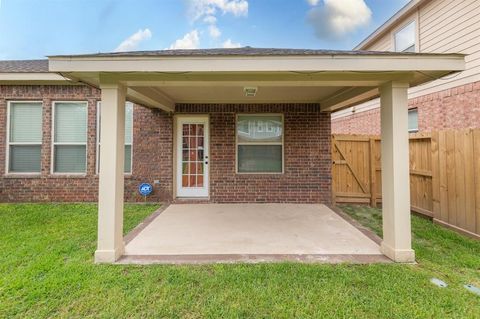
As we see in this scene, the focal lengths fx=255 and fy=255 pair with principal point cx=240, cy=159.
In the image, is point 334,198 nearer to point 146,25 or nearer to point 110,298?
point 110,298

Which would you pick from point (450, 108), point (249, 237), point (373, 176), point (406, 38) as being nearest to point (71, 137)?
point (249, 237)

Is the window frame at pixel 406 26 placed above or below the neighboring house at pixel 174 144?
above

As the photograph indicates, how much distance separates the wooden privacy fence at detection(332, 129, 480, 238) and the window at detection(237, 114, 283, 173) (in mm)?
1516

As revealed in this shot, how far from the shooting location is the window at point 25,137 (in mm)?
6426

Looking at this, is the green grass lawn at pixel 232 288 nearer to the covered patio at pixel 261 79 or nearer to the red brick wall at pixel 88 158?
the covered patio at pixel 261 79

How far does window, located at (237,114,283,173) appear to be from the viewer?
665cm

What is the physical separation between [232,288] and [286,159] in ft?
14.3

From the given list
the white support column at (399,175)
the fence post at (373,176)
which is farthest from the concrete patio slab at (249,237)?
the fence post at (373,176)

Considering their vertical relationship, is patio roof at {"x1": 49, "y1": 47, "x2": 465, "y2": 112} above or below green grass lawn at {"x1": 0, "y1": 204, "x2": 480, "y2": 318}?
above

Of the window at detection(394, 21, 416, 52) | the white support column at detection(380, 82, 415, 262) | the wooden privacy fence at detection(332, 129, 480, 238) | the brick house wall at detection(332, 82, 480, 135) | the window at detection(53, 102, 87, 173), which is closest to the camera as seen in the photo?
the white support column at detection(380, 82, 415, 262)

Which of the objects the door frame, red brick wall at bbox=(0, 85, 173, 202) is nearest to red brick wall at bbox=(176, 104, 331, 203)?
Result: the door frame

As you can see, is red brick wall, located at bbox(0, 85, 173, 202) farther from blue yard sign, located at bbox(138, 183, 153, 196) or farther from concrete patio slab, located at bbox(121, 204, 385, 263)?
concrete patio slab, located at bbox(121, 204, 385, 263)

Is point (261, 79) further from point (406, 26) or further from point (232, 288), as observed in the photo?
point (406, 26)

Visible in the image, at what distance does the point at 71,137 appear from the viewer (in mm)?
6488
